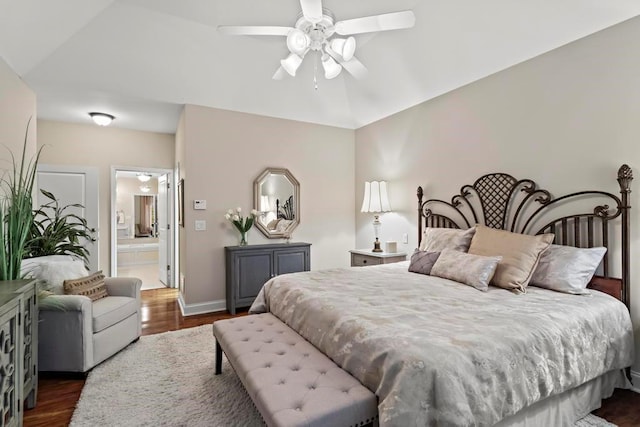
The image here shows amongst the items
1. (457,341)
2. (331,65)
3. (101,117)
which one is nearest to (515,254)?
(457,341)

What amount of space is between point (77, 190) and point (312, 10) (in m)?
4.74

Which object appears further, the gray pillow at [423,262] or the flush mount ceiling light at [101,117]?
the flush mount ceiling light at [101,117]

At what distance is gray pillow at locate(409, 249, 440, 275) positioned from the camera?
10.1 ft

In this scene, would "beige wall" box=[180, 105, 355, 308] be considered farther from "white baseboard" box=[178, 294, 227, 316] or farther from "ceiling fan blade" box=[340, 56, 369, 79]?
"ceiling fan blade" box=[340, 56, 369, 79]

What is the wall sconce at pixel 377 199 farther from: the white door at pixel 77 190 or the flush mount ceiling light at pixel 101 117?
the white door at pixel 77 190

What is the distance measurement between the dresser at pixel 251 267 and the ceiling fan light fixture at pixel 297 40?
8.58 ft

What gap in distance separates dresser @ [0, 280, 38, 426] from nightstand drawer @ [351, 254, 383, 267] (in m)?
3.28

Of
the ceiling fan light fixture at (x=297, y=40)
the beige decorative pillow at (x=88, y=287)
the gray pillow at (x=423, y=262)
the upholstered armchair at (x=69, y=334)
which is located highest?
the ceiling fan light fixture at (x=297, y=40)

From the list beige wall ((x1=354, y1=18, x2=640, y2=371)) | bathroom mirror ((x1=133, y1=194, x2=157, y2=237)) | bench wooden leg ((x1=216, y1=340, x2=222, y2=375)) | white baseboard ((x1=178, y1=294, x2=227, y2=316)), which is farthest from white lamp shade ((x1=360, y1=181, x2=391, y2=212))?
bathroom mirror ((x1=133, y1=194, x2=157, y2=237))

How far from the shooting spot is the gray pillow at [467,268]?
254cm

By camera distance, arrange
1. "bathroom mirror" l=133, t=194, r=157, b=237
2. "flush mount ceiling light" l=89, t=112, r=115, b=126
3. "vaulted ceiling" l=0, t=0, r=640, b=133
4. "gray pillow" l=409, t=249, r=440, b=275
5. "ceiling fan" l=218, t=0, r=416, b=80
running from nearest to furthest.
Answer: "ceiling fan" l=218, t=0, r=416, b=80, "vaulted ceiling" l=0, t=0, r=640, b=133, "gray pillow" l=409, t=249, r=440, b=275, "flush mount ceiling light" l=89, t=112, r=115, b=126, "bathroom mirror" l=133, t=194, r=157, b=237

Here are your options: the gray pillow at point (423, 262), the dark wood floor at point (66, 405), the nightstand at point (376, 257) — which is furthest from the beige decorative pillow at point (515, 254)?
the nightstand at point (376, 257)

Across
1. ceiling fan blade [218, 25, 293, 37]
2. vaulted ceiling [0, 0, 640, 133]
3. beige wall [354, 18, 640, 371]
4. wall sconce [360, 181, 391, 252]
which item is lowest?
wall sconce [360, 181, 391, 252]

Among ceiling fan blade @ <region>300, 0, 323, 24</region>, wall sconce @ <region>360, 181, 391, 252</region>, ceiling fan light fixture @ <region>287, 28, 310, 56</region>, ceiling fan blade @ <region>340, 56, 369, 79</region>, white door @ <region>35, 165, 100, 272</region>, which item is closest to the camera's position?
ceiling fan blade @ <region>300, 0, 323, 24</region>
